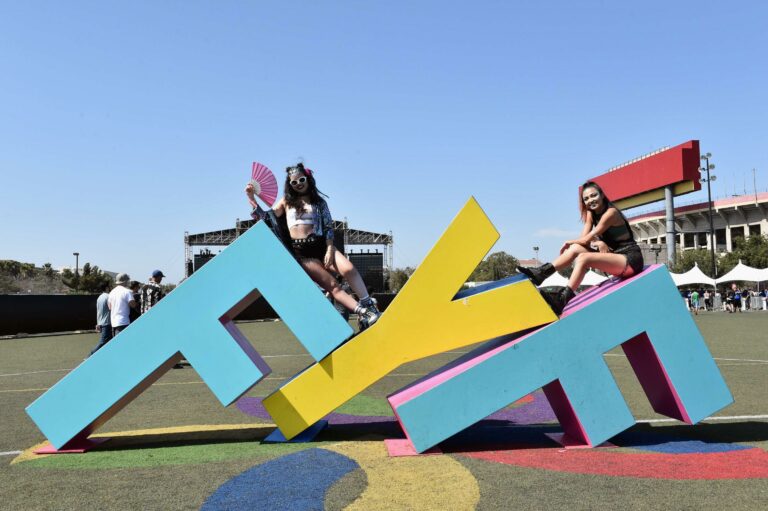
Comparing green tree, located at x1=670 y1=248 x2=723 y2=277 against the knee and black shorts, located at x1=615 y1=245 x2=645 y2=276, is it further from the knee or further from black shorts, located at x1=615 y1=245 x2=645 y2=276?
the knee

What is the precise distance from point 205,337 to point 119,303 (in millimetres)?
5909

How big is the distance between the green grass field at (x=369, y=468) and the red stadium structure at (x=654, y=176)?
4012cm

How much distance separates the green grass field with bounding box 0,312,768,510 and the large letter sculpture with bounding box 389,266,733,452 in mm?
302

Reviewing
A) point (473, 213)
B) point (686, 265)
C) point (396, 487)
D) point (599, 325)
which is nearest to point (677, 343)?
point (599, 325)

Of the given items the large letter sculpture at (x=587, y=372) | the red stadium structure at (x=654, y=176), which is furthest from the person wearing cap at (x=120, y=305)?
the red stadium structure at (x=654, y=176)

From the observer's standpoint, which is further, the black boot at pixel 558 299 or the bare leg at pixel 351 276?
the bare leg at pixel 351 276

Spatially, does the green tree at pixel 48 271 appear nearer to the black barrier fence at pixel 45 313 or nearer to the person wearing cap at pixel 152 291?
the black barrier fence at pixel 45 313

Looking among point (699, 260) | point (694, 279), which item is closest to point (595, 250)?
point (694, 279)

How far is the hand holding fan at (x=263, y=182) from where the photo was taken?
6.15 m

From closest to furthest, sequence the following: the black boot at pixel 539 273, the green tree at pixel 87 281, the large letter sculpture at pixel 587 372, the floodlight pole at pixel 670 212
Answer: the large letter sculpture at pixel 587 372, the black boot at pixel 539 273, the floodlight pole at pixel 670 212, the green tree at pixel 87 281

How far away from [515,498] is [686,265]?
66.6 meters

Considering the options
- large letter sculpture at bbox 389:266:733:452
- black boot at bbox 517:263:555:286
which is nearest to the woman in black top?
black boot at bbox 517:263:555:286

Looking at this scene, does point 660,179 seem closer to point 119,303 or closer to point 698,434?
point 119,303

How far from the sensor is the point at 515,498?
3.99 meters
